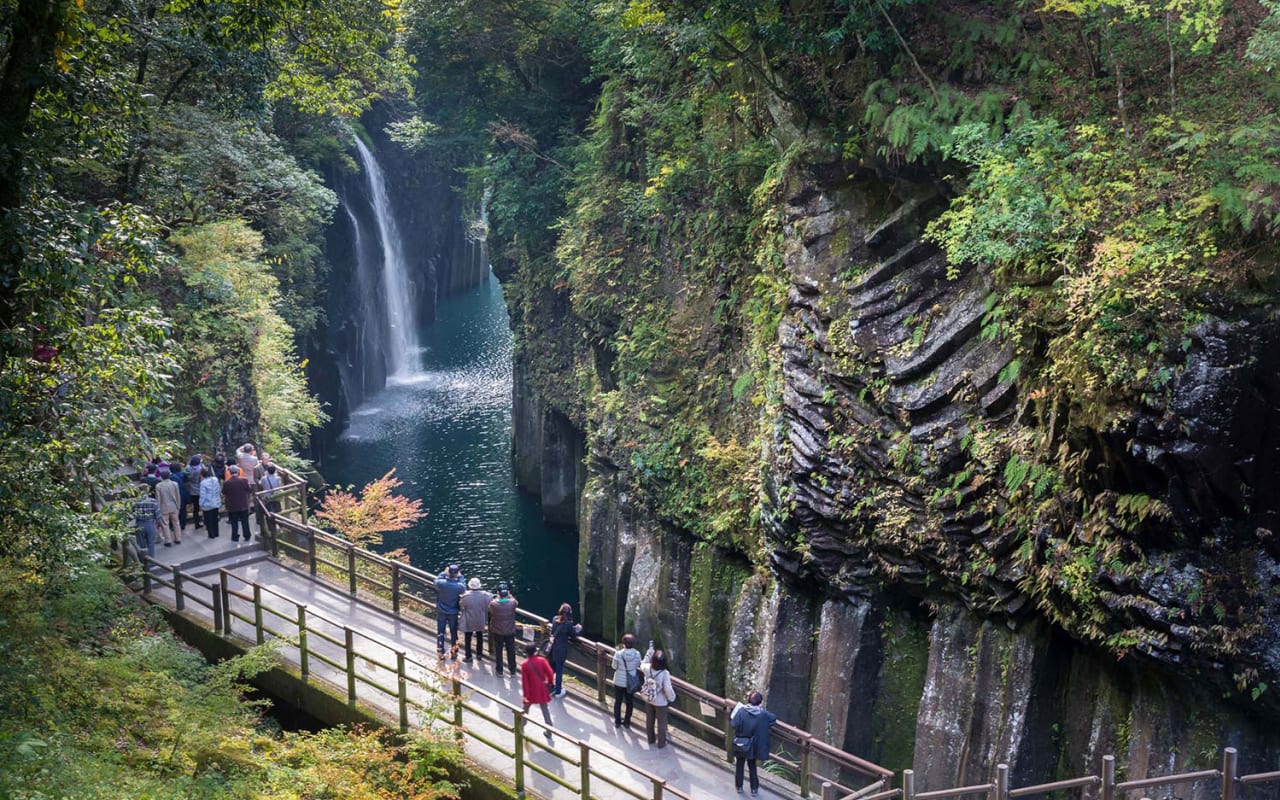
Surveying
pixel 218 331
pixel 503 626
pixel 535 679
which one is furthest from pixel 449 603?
pixel 218 331

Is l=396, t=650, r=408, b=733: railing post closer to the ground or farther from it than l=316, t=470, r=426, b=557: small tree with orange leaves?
farther from it

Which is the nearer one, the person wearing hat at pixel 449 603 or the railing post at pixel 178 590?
the person wearing hat at pixel 449 603

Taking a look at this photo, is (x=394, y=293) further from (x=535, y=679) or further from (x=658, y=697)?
(x=658, y=697)

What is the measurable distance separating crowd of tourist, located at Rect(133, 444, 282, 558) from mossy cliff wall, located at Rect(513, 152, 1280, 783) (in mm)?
9250

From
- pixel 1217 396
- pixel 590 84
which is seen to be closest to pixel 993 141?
pixel 1217 396

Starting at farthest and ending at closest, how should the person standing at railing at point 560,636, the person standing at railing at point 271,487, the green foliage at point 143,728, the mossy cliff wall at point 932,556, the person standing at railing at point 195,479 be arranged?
the person standing at railing at point 271,487 < the person standing at railing at point 195,479 < the person standing at railing at point 560,636 < the mossy cliff wall at point 932,556 < the green foliage at point 143,728

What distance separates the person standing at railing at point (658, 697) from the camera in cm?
1457

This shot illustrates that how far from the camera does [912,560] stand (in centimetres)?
1680

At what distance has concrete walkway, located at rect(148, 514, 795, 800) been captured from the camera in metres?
14.1

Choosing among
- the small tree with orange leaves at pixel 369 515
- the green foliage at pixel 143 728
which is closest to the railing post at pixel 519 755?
the green foliage at pixel 143 728

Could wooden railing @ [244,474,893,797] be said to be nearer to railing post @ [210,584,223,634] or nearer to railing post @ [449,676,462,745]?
railing post @ [449,676,462,745]

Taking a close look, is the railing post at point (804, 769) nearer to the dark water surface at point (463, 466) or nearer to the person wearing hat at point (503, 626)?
the person wearing hat at point (503, 626)

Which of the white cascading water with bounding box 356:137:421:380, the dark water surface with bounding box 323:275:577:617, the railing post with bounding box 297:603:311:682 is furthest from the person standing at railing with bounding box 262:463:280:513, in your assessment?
the white cascading water with bounding box 356:137:421:380

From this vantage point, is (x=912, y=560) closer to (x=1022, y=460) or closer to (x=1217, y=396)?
(x=1022, y=460)
